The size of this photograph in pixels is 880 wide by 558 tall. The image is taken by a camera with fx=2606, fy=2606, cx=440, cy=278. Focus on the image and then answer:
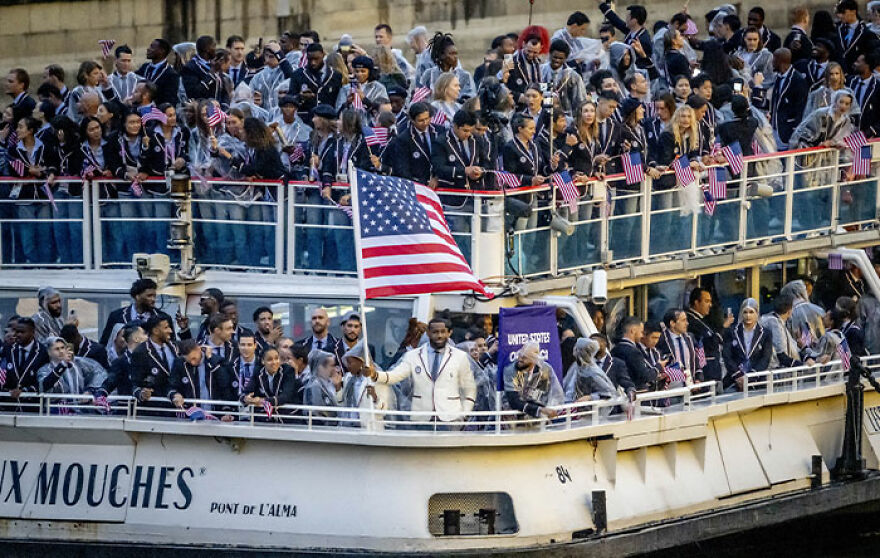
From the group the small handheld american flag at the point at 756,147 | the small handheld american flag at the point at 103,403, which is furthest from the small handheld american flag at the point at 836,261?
the small handheld american flag at the point at 103,403

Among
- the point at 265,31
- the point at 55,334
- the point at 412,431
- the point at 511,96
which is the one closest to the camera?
the point at 412,431

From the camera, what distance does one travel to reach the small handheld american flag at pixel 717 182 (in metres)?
25.5

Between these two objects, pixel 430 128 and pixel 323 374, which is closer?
pixel 323 374

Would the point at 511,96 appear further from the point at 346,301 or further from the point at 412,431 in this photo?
the point at 412,431

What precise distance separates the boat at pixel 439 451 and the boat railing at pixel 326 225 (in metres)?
0.04

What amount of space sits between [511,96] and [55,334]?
5.09 meters

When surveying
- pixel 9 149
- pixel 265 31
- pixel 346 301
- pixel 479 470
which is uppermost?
pixel 265 31

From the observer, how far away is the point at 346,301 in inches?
938

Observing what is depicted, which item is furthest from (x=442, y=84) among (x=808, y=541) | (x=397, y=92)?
(x=808, y=541)

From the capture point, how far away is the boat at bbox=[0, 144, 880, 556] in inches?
870

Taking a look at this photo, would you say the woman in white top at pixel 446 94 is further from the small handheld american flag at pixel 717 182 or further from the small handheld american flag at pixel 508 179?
the small handheld american flag at pixel 717 182

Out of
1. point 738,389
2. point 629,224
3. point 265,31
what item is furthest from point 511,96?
point 265,31

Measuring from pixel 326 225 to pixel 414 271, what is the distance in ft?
6.64

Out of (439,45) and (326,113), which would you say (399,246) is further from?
(439,45)
